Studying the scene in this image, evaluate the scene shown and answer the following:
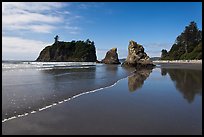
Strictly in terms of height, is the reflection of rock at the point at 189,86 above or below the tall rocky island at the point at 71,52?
below

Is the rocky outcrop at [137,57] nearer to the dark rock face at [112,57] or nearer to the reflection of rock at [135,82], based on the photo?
the dark rock face at [112,57]

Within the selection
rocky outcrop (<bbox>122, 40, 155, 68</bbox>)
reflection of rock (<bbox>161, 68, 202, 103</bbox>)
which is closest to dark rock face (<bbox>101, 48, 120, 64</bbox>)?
rocky outcrop (<bbox>122, 40, 155, 68</bbox>)

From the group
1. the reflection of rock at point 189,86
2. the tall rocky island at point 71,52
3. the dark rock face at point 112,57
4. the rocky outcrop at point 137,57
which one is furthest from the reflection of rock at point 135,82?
the tall rocky island at point 71,52

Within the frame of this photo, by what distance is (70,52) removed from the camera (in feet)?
573

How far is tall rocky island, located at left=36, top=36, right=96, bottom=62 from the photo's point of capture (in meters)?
156

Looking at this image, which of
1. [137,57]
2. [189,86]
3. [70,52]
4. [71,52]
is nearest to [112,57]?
[137,57]

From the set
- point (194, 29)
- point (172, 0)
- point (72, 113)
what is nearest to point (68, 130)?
point (72, 113)

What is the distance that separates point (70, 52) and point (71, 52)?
3.41ft

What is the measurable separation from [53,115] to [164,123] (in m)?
3.47

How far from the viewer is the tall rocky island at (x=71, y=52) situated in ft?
512

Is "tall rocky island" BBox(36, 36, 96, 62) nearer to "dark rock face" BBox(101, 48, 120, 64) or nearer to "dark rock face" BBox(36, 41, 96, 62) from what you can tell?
"dark rock face" BBox(36, 41, 96, 62)

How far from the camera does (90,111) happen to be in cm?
814

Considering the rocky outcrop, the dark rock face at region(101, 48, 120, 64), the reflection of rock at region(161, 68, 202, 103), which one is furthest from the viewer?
the dark rock face at region(101, 48, 120, 64)

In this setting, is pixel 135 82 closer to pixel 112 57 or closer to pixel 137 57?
pixel 137 57
